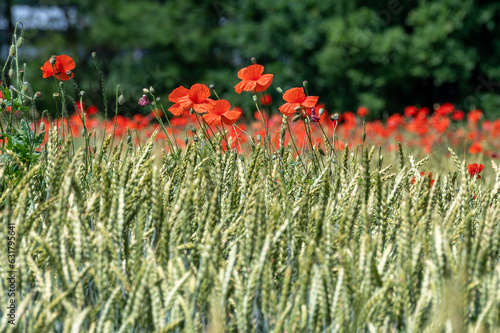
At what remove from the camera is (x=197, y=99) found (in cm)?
182

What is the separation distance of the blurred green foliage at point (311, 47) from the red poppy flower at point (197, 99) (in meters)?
6.47

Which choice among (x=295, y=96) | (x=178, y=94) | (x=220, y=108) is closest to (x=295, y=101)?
(x=295, y=96)

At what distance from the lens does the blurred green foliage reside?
860 centimetres

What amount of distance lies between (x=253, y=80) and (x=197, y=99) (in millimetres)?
218

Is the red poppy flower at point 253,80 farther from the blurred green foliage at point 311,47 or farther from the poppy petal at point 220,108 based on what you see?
the blurred green foliage at point 311,47

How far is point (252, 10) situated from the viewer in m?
10.4

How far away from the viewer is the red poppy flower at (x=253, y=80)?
5.79 ft

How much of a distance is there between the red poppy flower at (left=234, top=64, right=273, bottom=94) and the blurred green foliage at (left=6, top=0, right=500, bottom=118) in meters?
6.52

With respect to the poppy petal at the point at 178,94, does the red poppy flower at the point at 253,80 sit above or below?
above

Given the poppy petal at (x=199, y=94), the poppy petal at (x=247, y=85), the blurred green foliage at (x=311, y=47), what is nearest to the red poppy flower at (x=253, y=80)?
the poppy petal at (x=247, y=85)

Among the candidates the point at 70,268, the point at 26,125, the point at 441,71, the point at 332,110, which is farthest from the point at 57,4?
the point at 70,268

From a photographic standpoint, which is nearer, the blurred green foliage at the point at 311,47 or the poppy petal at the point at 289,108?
the poppy petal at the point at 289,108

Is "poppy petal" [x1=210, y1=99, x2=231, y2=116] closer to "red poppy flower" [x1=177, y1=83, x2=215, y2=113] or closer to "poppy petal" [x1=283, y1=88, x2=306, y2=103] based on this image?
"red poppy flower" [x1=177, y1=83, x2=215, y2=113]

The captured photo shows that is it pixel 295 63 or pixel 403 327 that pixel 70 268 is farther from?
pixel 295 63
